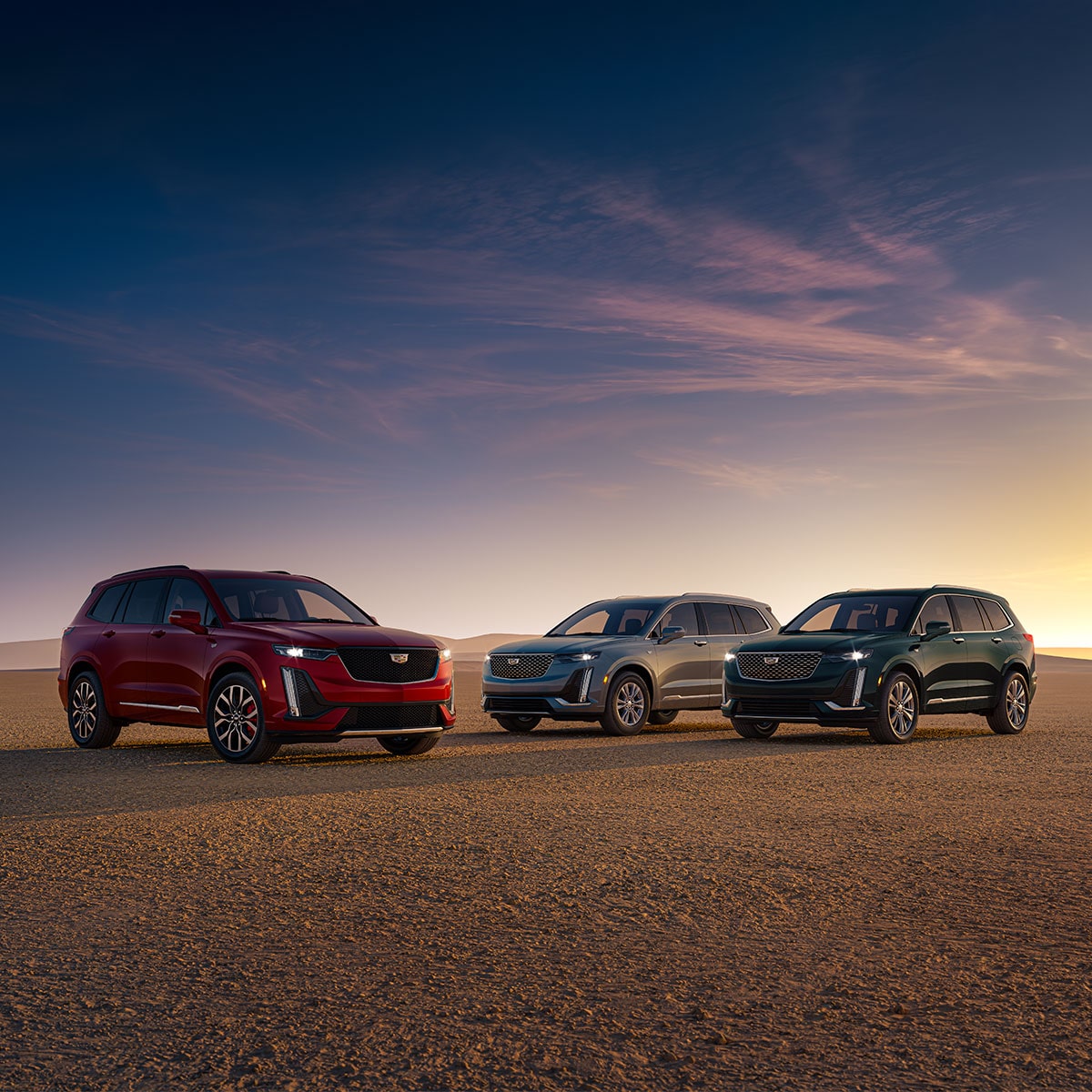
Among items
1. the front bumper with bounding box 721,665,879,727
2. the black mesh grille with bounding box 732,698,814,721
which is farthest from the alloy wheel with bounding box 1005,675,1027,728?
the black mesh grille with bounding box 732,698,814,721

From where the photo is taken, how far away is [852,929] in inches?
222

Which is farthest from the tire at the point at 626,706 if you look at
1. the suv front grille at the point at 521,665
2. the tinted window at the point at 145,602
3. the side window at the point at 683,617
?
the tinted window at the point at 145,602

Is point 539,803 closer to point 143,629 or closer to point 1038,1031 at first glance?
point 1038,1031

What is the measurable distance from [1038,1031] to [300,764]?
9794 mm

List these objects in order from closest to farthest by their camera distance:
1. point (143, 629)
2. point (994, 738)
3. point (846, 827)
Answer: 1. point (846, 827)
2. point (143, 629)
3. point (994, 738)

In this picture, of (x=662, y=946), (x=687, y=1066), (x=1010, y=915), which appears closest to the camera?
(x=687, y=1066)

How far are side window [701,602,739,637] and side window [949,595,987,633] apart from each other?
3247mm

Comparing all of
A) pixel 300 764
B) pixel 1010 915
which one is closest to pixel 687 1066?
pixel 1010 915

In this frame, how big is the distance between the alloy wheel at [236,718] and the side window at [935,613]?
332 inches

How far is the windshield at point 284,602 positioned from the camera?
14.1m

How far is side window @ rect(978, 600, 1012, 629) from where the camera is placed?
17.3m

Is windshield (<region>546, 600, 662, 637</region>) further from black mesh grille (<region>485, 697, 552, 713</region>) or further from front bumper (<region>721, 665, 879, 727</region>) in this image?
front bumper (<region>721, 665, 879, 727</region>)

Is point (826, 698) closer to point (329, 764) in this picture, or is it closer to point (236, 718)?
point (329, 764)

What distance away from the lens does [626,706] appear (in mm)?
16797
